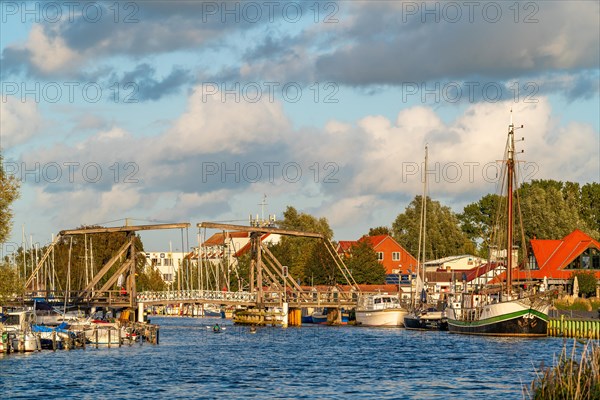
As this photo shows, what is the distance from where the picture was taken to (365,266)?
15612 cm

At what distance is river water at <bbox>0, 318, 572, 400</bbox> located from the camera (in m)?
54.3

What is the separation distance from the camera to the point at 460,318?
347ft

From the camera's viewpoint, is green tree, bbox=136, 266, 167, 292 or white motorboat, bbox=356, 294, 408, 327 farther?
green tree, bbox=136, 266, 167, 292

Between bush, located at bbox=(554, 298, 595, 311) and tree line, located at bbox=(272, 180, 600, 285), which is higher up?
tree line, located at bbox=(272, 180, 600, 285)

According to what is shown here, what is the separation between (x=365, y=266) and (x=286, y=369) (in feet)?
292

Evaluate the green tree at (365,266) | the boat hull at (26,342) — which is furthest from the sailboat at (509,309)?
the green tree at (365,266)

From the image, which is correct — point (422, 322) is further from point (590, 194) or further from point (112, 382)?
point (590, 194)

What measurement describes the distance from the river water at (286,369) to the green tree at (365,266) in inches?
2207

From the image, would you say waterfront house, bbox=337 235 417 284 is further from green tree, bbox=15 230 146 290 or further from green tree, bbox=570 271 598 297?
green tree, bbox=570 271 598 297

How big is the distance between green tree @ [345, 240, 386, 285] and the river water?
56047 millimetres

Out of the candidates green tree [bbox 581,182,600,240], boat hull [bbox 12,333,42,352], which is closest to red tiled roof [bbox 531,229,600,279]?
green tree [bbox 581,182,600,240]

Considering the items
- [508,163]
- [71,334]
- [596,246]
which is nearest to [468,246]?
[596,246]

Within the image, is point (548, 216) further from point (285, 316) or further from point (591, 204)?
point (285, 316)

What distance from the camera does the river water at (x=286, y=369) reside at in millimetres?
54312
